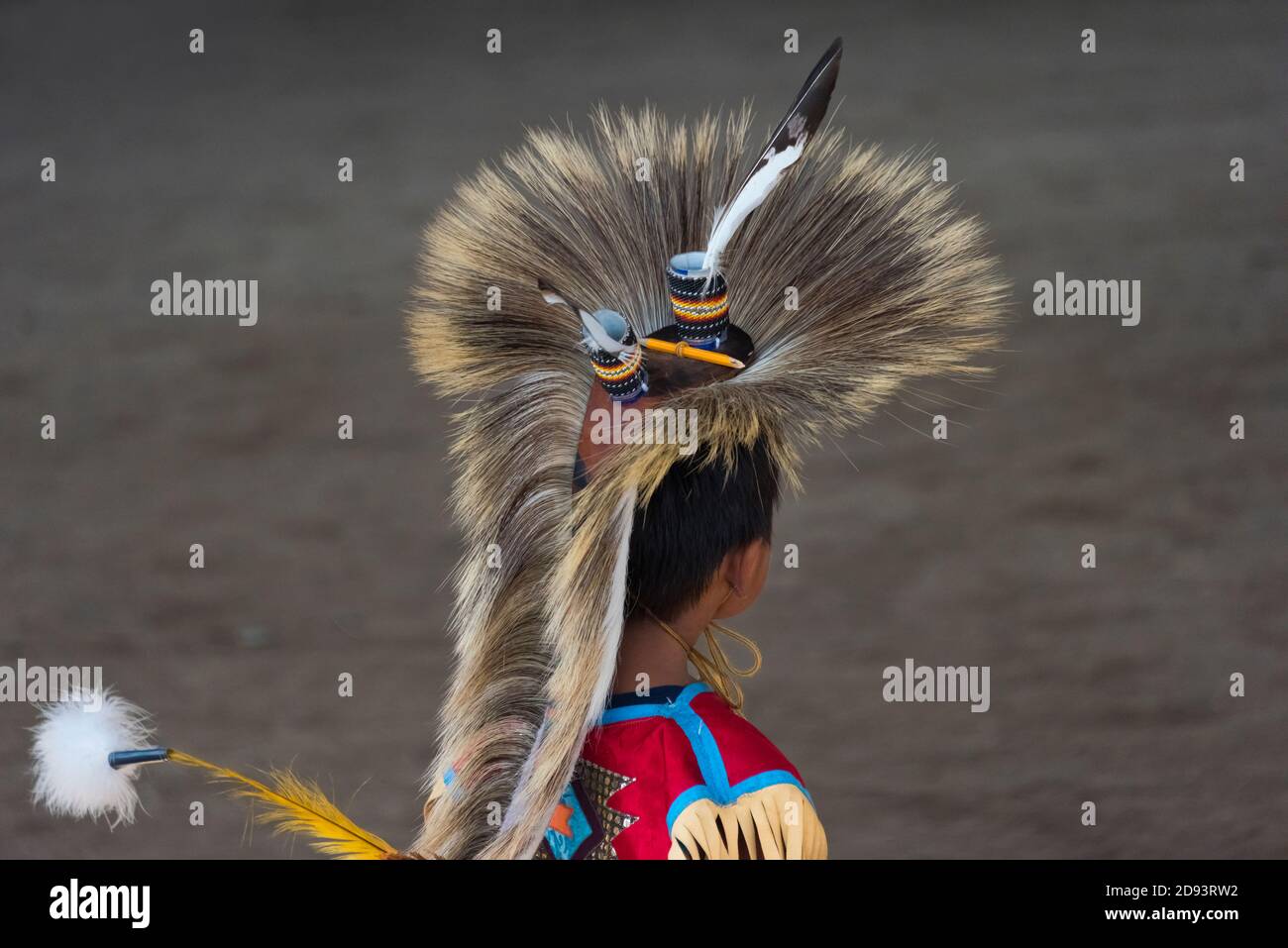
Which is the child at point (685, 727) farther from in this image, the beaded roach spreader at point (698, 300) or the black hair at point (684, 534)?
the beaded roach spreader at point (698, 300)

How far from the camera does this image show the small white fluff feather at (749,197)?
1363mm

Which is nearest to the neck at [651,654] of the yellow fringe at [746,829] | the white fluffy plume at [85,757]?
the yellow fringe at [746,829]

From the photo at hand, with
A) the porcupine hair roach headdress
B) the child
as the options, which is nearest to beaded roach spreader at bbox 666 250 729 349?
the porcupine hair roach headdress

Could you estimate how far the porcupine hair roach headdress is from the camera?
1.33 meters

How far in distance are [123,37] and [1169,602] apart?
16.5 feet

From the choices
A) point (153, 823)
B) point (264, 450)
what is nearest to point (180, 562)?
point (264, 450)

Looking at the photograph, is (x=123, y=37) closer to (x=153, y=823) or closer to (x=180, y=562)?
(x=180, y=562)

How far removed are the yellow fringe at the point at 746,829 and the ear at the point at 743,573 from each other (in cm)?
20

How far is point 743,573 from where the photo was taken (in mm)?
1367

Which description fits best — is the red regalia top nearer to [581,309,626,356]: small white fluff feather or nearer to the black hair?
the black hair

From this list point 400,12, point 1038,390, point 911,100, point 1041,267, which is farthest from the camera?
point 400,12

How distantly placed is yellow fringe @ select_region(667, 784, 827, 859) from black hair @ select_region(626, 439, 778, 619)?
8.1 inches

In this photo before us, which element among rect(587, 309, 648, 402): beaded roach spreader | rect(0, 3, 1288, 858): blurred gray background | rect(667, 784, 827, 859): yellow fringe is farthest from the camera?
rect(0, 3, 1288, 858): blurred gray background

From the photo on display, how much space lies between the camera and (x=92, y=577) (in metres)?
4.06
